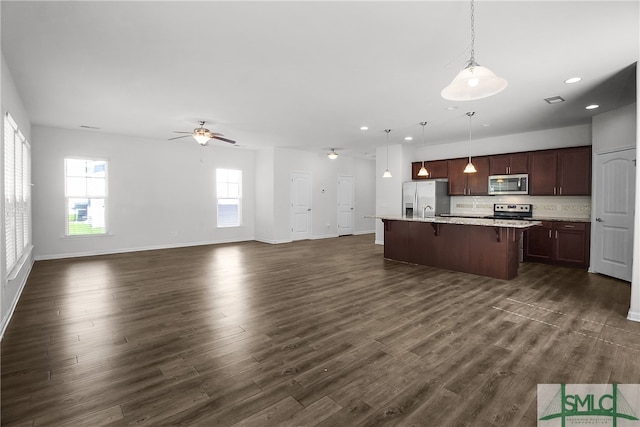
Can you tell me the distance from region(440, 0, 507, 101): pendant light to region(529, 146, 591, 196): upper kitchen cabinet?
5265mm

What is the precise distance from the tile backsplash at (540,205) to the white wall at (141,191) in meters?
6.02

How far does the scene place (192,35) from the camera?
2.80 metres

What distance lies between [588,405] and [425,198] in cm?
608

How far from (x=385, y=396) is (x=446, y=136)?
21.4ft

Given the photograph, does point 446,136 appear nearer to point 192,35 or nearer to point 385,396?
point 192,35

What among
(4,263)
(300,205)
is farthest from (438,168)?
(4,263)

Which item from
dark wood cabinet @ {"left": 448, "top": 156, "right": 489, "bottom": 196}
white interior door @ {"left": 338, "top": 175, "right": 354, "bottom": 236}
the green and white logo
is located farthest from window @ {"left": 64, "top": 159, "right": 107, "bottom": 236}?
the green and white logo

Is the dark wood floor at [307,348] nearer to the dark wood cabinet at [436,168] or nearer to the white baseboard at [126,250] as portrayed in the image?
the white baseboard at [126,250]

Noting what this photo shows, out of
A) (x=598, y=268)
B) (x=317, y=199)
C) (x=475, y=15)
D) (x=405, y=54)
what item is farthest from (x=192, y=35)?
(x=317, y=199)

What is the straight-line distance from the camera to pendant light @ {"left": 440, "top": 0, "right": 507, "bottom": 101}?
2.04 meters

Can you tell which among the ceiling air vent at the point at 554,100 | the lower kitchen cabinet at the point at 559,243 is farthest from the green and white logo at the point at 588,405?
the lower kitchen cabinet at the point at 559,243

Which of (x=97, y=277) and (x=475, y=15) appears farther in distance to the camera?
(x=97, y=277)

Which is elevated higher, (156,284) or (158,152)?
(158,152)

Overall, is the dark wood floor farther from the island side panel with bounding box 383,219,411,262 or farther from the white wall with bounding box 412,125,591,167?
the white wall with bounding box 412,125,591,167
